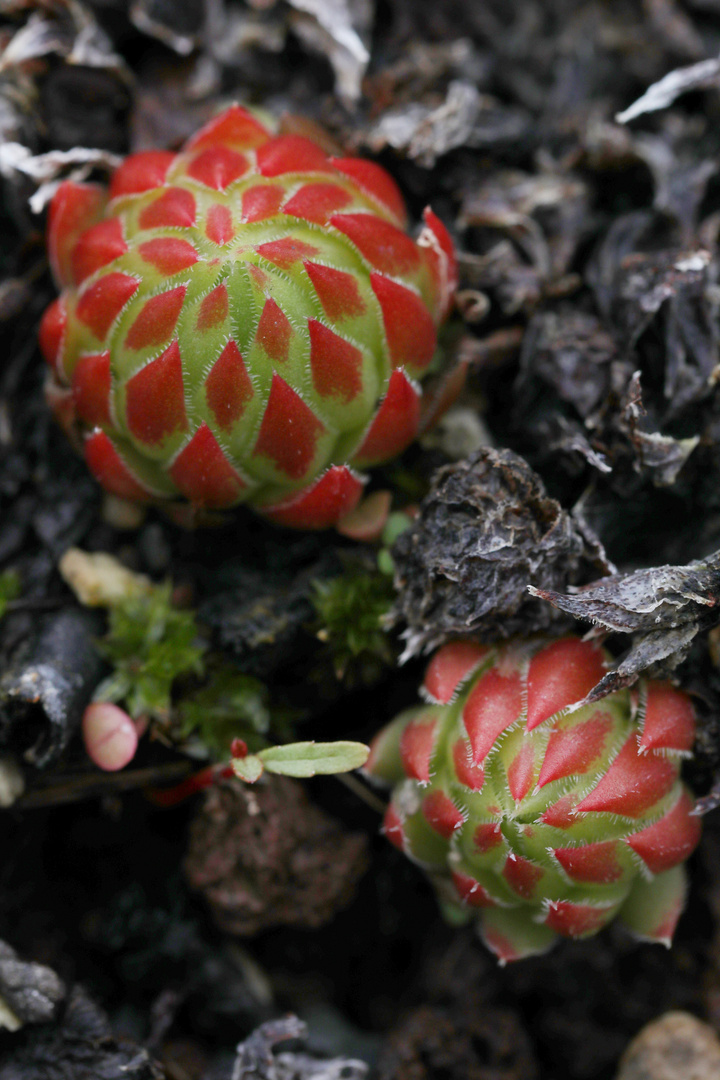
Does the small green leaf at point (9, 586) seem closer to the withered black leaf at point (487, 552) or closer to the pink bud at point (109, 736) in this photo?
the pink bud at point (109, 736)

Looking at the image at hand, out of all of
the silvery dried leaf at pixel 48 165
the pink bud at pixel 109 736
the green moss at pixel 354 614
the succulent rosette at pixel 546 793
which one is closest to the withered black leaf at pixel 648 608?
the succulent rosette at pixel 546 793

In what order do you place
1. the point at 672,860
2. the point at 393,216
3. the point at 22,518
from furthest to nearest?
the point at 22,518, the point at 393,216, the point at 672,860

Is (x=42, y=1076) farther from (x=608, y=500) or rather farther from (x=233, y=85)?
(x=233, y=85)

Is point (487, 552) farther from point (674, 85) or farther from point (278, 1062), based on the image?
point (674, 85)

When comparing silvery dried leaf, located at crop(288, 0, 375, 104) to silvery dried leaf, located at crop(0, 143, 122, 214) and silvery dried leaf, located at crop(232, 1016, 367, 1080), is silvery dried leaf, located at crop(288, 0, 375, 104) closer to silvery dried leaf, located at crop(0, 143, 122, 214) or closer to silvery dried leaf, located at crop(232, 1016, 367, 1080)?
silvery dried leaf, located at crop(0, 143, 122, 214)

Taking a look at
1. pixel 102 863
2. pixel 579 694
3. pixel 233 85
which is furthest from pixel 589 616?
pixel 233 85

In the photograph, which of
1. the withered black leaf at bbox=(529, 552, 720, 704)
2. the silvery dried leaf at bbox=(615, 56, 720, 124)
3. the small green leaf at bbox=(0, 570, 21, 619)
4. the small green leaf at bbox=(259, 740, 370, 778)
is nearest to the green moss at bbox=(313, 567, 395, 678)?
the small green leaf at bbox=(259, 740, 370, 778)
